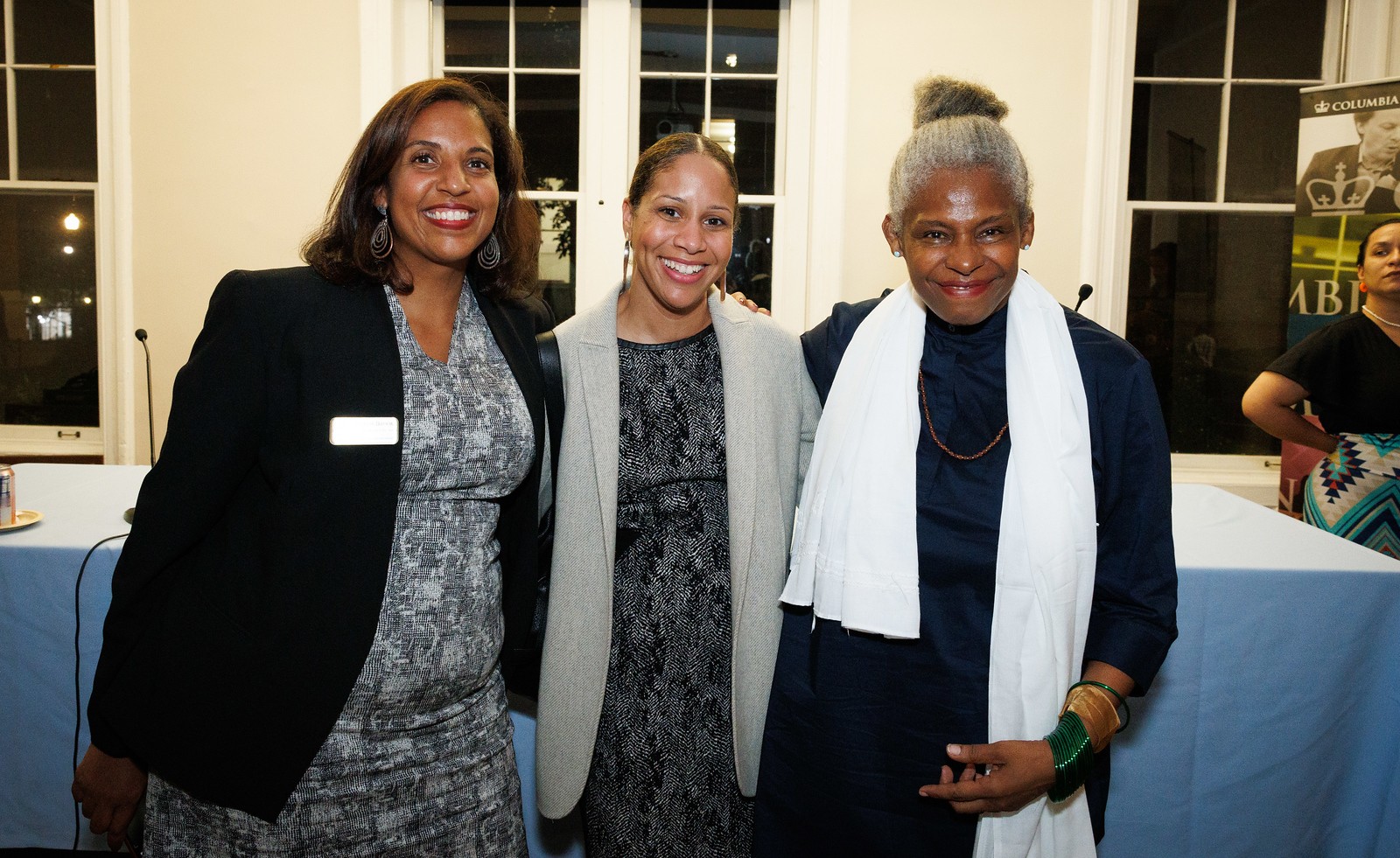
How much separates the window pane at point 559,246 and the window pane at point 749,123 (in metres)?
0.87

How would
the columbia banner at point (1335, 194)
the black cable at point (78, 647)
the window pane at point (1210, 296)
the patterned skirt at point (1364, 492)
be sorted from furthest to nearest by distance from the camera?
the window pane at point (1210, 296), the columbia banner at point (1335, 194), the patterned skirt at point (1364, 492), the black cable at point (78, 647)

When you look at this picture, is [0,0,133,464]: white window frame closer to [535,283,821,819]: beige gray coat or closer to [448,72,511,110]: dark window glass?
[448,72,511,110]: dark window glass

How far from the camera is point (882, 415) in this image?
137 centimetres

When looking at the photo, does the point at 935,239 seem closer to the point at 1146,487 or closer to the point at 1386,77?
the point at 1146,487

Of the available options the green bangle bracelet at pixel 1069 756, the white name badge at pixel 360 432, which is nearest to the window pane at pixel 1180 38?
the green bangle bracelet at pixel 1069 756

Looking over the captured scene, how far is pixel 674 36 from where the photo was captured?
431cm

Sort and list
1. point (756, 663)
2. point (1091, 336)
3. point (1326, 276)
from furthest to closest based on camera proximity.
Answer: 1. point (1326, 276)
2. point (756, 663)
3. point (1091, 336)

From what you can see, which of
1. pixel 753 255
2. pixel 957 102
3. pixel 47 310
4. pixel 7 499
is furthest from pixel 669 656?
pixel 47 310

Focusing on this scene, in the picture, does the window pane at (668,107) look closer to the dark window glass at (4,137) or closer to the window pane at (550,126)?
the window pane at (550,126)

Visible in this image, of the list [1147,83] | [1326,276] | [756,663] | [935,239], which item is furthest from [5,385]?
[1326,276]

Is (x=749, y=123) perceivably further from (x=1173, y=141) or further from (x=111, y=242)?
(x=111, y=242)

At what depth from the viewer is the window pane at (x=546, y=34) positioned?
429 cm

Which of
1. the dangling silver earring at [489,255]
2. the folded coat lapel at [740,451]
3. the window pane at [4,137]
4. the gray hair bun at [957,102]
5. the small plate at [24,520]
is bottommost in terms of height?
the small plate at [24,520]

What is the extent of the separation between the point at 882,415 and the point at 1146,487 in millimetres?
391
